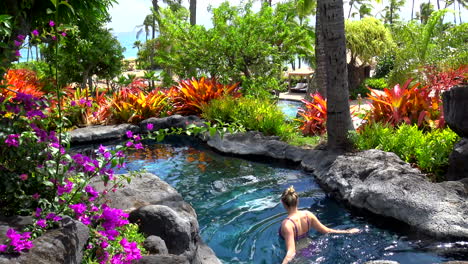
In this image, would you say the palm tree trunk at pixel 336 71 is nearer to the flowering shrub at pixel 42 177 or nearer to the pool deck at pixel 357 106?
the pool deck at pixel 357 106

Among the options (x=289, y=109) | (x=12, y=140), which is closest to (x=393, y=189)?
(x=12, y=140)

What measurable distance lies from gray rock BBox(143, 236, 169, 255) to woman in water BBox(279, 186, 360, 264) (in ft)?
4.97

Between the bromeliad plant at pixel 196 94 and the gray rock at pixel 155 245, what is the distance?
9182 millimetres

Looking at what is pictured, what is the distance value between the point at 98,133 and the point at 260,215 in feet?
23.2

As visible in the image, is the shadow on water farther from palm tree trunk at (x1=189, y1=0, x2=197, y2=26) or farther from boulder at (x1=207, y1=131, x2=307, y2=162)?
palm tree trunk at (x1=189, y1=0, x2=197, y2=26)

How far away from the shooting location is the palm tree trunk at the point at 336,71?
779cm

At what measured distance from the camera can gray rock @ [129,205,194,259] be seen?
4.32 metres

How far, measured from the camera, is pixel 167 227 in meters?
4.36

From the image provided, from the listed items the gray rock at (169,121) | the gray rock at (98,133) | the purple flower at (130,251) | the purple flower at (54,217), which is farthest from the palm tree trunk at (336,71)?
the gray rock at (98,133)

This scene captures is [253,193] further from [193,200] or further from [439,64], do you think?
[439,64]

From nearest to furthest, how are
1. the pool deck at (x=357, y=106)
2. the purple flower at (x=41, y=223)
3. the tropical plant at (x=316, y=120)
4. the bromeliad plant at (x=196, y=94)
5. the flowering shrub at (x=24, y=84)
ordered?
1. the purple flower at (x=41, y=223)
2. the tropical plant at (x=316, y=120)
3. the pool deck at (x=357, y=106)
4. the flowering shrub at (x=24, y=84)
5. the bromeliad plant at (x=196, y=94)

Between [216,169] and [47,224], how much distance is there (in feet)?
20.1

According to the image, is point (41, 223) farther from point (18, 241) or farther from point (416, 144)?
point (416, 144)

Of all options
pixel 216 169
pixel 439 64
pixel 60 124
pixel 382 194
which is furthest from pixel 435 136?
pixel 60 124
